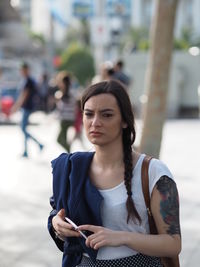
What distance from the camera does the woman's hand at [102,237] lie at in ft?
8.45

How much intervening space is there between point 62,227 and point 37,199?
586 cm

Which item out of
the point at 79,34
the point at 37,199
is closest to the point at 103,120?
the point at 37,199

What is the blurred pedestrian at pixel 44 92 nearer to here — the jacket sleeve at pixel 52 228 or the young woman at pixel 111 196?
the jacket sleeve at pixel 52 228

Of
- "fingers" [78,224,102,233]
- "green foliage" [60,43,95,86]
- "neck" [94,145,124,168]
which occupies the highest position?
"neck" [94,145,124,168]

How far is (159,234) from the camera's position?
2.73m

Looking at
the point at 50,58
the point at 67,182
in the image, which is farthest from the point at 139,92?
the point at 50,58

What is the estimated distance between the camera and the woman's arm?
2594 mm

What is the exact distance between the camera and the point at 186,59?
1017 inches

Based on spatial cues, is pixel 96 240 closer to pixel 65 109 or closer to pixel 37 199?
pixel 37 199

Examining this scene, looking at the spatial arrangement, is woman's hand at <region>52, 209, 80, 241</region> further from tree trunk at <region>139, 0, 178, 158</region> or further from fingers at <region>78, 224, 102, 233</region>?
tree trunk at <region>139, 0, 178, 158</region>

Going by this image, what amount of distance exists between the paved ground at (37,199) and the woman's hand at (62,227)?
2.83m

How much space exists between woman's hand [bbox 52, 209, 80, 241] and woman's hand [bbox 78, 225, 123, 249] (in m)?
0.07

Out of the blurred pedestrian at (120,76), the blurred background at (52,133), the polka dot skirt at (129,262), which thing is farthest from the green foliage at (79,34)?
the polka dot skirt at (129,262)

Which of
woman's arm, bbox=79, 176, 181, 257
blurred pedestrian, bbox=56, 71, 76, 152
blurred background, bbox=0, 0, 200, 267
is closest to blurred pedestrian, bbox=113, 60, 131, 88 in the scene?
blurred background, bbox=0, 0, 200, 267
